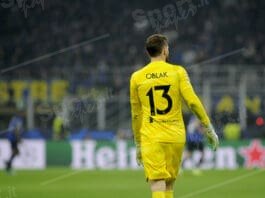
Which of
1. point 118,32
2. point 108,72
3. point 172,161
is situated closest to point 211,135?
point 172,161

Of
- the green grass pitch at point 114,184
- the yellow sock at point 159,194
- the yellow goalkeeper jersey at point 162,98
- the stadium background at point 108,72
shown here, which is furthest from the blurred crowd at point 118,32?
the yellow sock at point 159,194

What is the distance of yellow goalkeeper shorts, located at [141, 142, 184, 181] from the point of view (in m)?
9.30

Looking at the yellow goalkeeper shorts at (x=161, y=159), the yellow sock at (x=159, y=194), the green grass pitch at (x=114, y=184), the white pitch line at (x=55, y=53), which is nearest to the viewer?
the yellow sock at (x=159, y=194)

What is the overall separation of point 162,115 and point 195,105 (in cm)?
45

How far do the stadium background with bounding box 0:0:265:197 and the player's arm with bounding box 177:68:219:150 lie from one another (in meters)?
14.7

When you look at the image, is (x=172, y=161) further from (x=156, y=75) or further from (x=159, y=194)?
(x=156, y=75)

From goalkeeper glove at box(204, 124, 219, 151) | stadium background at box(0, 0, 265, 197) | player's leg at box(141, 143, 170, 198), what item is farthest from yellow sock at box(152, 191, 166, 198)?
stadium background at box(0, 0, 265, 197)

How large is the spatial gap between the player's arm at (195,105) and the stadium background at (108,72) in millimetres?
14715

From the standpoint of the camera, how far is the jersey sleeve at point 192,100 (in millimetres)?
9219

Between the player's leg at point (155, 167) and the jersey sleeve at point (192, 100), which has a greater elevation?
the jersey sleeve at point (192, 100)

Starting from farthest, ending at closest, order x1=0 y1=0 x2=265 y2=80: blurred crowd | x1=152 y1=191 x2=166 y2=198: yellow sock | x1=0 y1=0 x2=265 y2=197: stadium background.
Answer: x1=0 y1=0 x2=265 y2=80: blurred crowd → x1=0 y1=0 x2=265 y2=197: stadium background → x1=152 y1=191 x2=166 y2=198: yellow sock

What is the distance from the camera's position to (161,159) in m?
9.35

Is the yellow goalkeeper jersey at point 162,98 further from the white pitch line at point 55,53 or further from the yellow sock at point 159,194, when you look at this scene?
the white pitch line at point 55,53

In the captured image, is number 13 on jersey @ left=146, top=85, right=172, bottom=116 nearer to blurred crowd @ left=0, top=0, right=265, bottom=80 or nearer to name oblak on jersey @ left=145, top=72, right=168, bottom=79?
name oblak on jersey @ left=145, top=72, right=168, bottom=79
